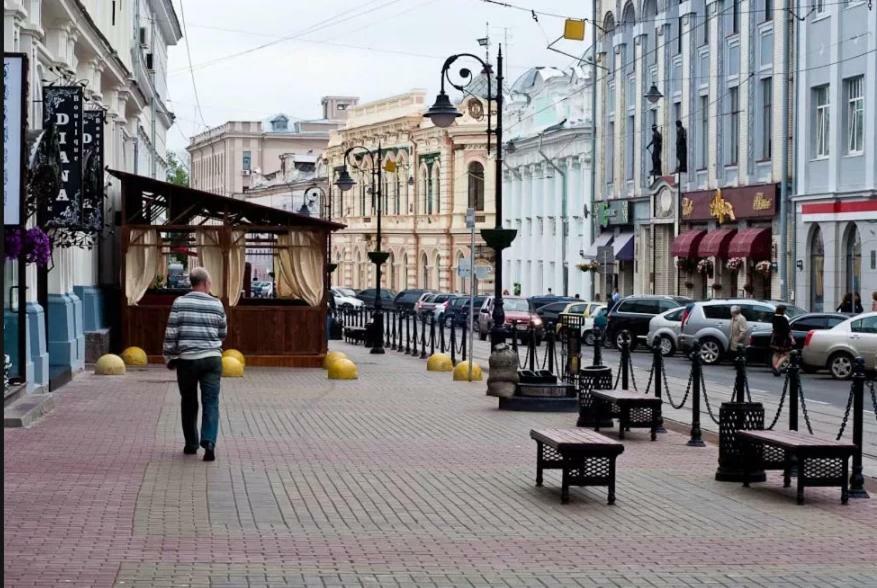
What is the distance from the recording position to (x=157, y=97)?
60688mm

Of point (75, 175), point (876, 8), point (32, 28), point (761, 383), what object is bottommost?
point (761, 383)

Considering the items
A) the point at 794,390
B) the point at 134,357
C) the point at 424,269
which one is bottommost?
the point at 134,357

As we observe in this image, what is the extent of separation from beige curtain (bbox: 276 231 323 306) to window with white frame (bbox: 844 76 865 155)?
1821 cm

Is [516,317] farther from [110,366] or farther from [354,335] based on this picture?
[110,366]

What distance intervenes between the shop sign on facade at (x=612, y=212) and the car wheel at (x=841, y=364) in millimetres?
32024

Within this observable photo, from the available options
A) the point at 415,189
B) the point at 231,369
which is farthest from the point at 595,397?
the point at 415,189

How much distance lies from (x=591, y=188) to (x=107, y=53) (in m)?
40.9

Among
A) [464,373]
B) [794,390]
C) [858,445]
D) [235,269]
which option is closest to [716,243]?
[235,269]

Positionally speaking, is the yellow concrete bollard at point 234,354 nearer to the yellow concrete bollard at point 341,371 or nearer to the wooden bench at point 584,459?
the yellow concrete bollard at point 341,371

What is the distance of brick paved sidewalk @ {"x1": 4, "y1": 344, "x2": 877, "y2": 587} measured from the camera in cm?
985

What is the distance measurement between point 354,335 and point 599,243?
20.8 metres

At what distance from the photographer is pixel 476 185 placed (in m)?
93.8

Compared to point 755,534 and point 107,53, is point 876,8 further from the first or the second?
point 755,534

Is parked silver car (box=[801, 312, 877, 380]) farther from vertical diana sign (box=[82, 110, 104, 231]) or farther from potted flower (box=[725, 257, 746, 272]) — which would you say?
potted flower (box=[725, 257, 746, 272])
